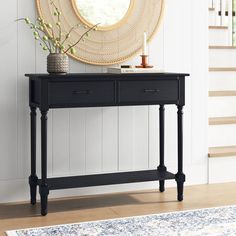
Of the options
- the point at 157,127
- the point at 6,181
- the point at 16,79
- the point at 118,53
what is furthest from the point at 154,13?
the point at 6,181

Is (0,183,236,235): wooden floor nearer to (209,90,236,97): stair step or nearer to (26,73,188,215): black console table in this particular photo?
(26,73,188,215): black console table

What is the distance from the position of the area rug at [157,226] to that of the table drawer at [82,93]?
0.70 m

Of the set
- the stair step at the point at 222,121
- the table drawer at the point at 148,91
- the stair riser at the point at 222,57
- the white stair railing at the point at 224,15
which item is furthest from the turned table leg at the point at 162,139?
the white stair railing at the point at 224,15

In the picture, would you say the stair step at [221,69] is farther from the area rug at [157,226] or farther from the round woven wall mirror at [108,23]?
the area rug at [157,226]

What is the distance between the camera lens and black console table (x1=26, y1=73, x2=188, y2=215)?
343 centimetres

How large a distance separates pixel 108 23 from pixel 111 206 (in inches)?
47.0

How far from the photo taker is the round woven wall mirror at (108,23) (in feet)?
12.6

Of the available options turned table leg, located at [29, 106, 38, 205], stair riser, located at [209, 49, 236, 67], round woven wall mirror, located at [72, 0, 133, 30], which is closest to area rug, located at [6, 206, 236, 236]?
turned table leg, located at [29, 106, 38, 205]

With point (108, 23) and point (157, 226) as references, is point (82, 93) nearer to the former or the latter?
point (108, 23)

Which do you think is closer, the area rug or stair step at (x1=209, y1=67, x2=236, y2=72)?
the area rug

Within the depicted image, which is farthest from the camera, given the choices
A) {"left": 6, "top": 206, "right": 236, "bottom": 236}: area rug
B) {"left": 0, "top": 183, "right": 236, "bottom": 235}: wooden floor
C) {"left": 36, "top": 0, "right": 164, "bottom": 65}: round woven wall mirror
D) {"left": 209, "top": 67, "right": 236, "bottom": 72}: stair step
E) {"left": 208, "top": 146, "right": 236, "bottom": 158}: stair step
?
{"left": 209, "top": 67, "right": 236, "bottom": 72}: stair step

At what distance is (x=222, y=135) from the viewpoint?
450 cm

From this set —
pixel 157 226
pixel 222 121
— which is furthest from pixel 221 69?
pixel 157 226

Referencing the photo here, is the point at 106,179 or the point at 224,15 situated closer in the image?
the point at 106,179
